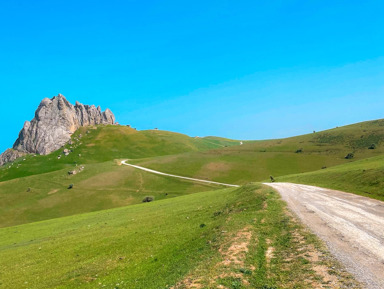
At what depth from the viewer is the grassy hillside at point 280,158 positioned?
11156 cm

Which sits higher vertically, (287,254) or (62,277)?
(287,254)

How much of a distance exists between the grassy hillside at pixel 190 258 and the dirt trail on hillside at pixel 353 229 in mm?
1136

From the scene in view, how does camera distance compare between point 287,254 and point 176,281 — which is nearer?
point 176,281

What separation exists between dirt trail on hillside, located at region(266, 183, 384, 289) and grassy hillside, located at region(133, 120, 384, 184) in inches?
2978

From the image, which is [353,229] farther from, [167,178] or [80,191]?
[80,191]

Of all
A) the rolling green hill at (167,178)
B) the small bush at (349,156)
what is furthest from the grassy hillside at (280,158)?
the small bush at (349,156)

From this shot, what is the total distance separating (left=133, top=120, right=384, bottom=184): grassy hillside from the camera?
111562 mm

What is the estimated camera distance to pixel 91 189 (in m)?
105

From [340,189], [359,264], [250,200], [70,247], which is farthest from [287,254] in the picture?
[340,189]

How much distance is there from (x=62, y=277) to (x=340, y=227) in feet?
77.9

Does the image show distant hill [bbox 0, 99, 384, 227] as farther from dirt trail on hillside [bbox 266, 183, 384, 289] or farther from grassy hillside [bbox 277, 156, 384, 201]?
dirt trail on hillside [bbox 266, 183, 384, 289]

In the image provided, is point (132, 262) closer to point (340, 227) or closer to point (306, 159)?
point (340, 227)

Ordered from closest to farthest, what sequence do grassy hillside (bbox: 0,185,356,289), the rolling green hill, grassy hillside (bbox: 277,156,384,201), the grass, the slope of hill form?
grassy hillside (bbox: 0,185,356,289) < grassy hillside (bbox: 277,156,384,201) < the grass < the slope of hill < the rolling green hill

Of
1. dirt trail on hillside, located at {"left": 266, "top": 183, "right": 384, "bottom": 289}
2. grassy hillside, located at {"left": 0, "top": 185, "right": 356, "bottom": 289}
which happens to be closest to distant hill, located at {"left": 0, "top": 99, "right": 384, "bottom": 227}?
grassy hillside, located at {"left": 0, "top": 185, "right": 356, "bottom": 289}
